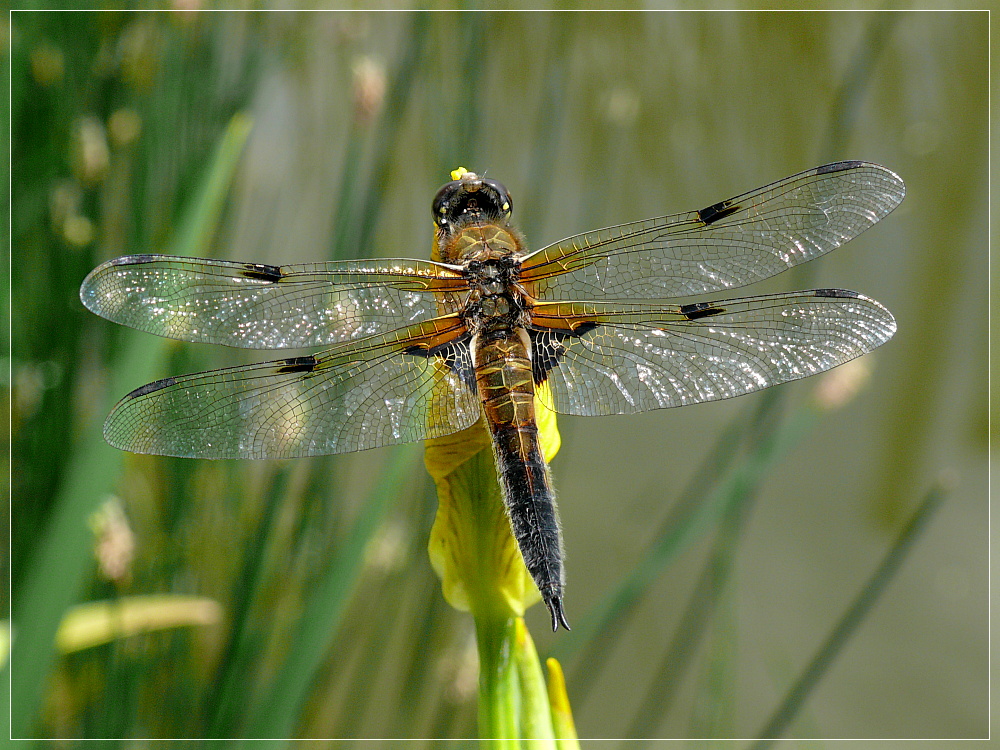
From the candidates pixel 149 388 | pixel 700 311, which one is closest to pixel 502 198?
pixel 700 311

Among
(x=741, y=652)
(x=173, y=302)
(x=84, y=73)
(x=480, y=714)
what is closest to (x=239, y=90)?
(x=84, y=73)

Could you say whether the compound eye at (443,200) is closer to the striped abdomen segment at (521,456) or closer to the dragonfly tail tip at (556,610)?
the striped abdomen segment at (521,456)

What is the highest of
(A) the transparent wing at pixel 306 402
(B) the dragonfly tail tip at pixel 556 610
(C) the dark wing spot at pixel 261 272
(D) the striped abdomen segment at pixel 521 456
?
(C) the dark wing spot at pixel 261 272

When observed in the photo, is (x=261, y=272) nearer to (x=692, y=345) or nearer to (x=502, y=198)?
(x=502, y=198)

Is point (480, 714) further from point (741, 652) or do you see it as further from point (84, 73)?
point (741, 652)

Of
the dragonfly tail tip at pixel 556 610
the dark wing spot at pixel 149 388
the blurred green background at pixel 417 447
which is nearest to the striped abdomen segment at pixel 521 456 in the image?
the dragonfly tail tip at pixel 556 610
